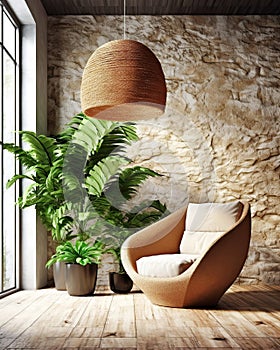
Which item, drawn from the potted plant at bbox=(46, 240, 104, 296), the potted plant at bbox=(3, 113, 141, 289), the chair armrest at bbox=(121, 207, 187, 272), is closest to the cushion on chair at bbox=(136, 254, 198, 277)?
the chair armrest at bbox=(121, 207, 187, 272)

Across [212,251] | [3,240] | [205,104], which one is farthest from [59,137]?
[212,251]

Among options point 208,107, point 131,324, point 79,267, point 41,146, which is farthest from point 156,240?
point 208,107

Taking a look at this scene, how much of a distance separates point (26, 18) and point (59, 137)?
1.17 m

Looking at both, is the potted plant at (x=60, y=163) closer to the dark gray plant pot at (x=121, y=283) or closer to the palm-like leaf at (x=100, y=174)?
the palm-like leaf at (x=100, y=174)

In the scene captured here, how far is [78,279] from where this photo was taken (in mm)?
5148

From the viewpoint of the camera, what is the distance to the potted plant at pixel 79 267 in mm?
5148

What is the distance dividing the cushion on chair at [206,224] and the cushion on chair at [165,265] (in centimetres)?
52

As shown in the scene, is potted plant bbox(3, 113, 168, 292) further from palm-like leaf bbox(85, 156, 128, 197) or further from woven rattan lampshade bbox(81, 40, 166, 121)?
woven rattan lampshade bbox(81, 40, 166, 121)

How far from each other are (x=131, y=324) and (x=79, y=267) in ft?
5.01

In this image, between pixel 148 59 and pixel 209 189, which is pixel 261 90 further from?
pixel 148 59

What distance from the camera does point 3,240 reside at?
516 cm

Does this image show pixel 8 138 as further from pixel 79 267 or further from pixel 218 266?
pixel 218 266

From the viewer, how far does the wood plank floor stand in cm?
313

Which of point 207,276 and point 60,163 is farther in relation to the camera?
point 60,163
